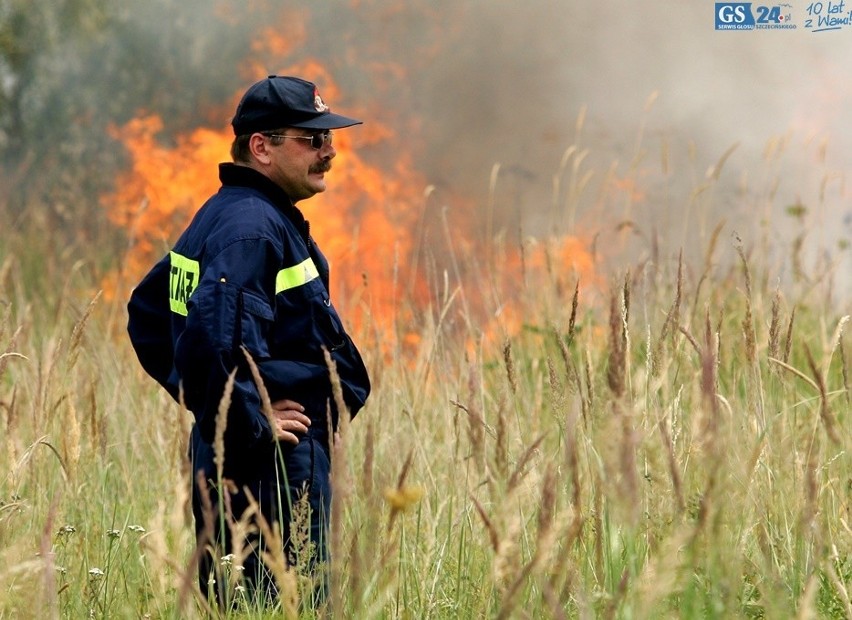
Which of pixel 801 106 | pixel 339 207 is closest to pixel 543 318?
pixel 339 207

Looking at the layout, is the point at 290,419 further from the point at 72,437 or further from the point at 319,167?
the point at 319,167

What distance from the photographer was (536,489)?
3176 millimetres

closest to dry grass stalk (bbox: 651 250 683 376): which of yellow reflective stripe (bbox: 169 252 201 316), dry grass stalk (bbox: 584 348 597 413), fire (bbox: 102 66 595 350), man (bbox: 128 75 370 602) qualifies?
dry grass stalk (bbox: 584 348 597 413)

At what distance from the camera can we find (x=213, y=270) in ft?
9.33

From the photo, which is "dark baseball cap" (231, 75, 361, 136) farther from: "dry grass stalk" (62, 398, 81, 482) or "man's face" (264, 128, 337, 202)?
"dry grass stalk" (62, 398, 81, 482)

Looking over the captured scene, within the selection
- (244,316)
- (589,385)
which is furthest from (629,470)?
(244,316)

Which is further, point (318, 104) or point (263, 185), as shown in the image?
point (318, 104)

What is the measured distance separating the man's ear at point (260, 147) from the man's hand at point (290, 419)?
71cm

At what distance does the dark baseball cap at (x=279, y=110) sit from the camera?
3.21 metres

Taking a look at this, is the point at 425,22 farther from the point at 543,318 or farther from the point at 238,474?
Result: the point at 238,474

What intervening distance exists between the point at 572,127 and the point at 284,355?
686 centimetres

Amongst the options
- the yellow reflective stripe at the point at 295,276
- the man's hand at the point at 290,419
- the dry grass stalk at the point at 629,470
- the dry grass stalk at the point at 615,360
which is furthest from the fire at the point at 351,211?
Result: the dry grass stalk at the point at 629,470

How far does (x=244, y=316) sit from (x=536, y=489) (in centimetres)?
95

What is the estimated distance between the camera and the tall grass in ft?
5.45
